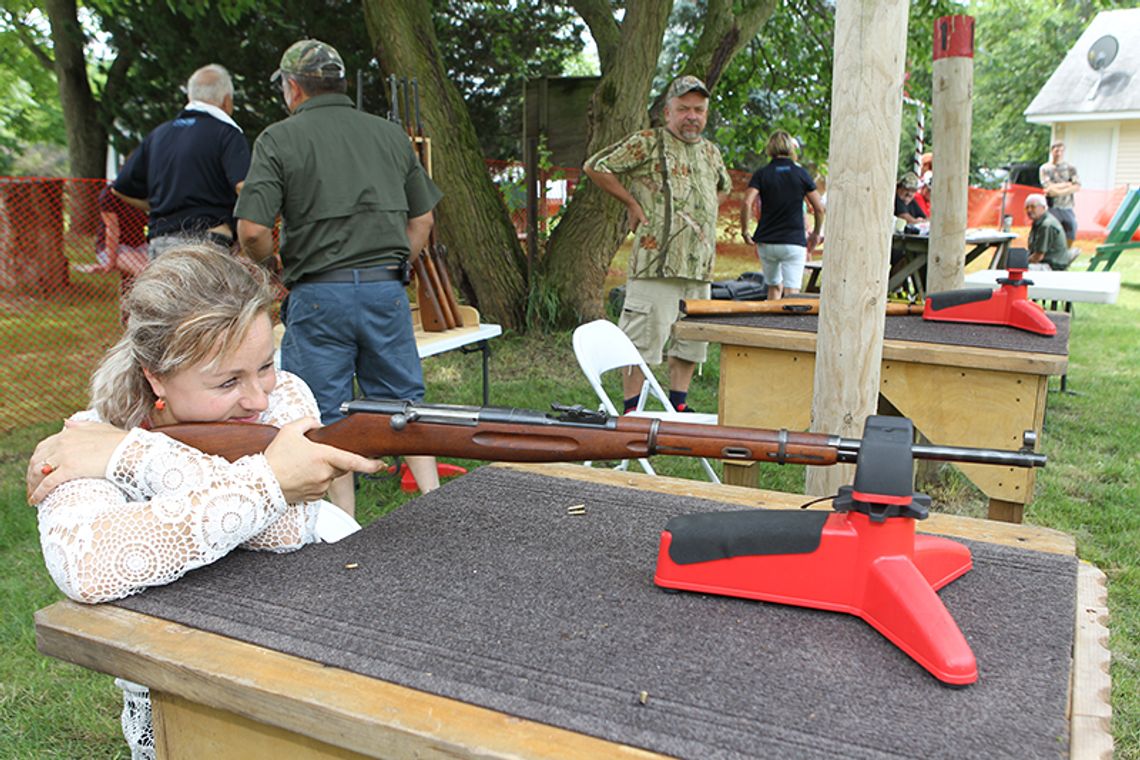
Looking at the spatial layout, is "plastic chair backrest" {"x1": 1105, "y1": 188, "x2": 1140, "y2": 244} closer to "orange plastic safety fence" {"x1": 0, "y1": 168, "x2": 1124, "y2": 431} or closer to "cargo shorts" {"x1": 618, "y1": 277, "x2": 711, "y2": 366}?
"cargo shorts" {"x1": 618, "y1": 277, "x2": 711, "y2": 366}

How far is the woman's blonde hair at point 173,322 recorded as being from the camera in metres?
1.61

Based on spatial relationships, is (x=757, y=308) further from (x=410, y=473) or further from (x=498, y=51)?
(x=498, y=51)

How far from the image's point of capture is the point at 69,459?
1524 mm

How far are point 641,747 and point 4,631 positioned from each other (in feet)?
10.6

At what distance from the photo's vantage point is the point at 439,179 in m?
7.83

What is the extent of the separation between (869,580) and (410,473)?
12.5 feet

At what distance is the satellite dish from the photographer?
30766 mm

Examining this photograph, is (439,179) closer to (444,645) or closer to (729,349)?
(729,349)

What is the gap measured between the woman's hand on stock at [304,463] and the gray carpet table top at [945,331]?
2.18 meters

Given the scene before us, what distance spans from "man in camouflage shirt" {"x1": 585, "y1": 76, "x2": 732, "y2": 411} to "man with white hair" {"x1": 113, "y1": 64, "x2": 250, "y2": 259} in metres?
2.06

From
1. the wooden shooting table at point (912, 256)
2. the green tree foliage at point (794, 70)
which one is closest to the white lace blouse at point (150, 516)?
the wooden shooting table at point (912, 256)

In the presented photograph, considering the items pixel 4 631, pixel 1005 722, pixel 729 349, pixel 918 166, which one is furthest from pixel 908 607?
pixel 918 166

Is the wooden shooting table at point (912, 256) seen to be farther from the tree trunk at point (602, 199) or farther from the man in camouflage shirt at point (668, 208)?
the man in camouflage shirt at point (668, 208)

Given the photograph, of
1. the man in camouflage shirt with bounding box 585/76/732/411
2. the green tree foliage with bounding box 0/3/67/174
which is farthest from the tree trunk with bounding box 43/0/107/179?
the man in camouflage shirt with bounding box 585/76/732/411
